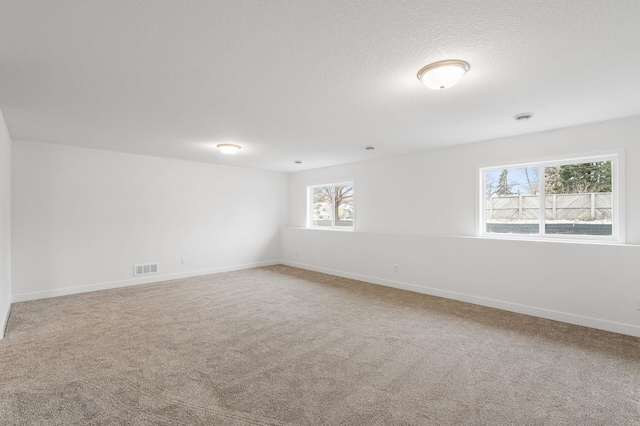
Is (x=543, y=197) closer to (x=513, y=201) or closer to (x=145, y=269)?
(x=513, y=201)

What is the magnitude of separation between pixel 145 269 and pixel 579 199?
22.0ft

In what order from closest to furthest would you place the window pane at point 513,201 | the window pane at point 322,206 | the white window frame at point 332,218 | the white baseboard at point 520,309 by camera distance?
the white baseboard at point 520,309 → the window pane at point 513,201 → the white window frame at point 332,218 → the window pane at point 322,206

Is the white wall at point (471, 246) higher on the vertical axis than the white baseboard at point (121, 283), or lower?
higher

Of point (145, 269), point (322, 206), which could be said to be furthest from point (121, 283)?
point (322, 206)

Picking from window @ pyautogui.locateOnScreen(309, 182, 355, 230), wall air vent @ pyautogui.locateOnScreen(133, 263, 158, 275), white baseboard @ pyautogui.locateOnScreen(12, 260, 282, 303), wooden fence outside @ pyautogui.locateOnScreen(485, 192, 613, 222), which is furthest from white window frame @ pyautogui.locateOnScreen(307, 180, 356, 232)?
wall air vent @ pyautogui.locateOnScreen(133, 263, 158, 275)

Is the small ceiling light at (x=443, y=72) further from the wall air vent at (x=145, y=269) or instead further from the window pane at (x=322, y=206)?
the wall air vent at (x=145, y=269)

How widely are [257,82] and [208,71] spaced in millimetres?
386

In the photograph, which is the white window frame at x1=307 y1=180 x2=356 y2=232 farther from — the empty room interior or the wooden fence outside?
the wooden fence outside

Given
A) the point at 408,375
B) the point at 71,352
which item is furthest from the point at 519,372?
the point at 71,352

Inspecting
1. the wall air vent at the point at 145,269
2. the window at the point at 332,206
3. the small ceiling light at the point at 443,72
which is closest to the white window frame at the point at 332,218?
the window at the point at 332,206

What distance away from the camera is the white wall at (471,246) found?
131 inches

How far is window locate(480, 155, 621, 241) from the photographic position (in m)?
3.62

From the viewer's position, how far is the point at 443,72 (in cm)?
218

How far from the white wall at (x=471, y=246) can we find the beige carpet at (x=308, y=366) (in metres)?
0.33
